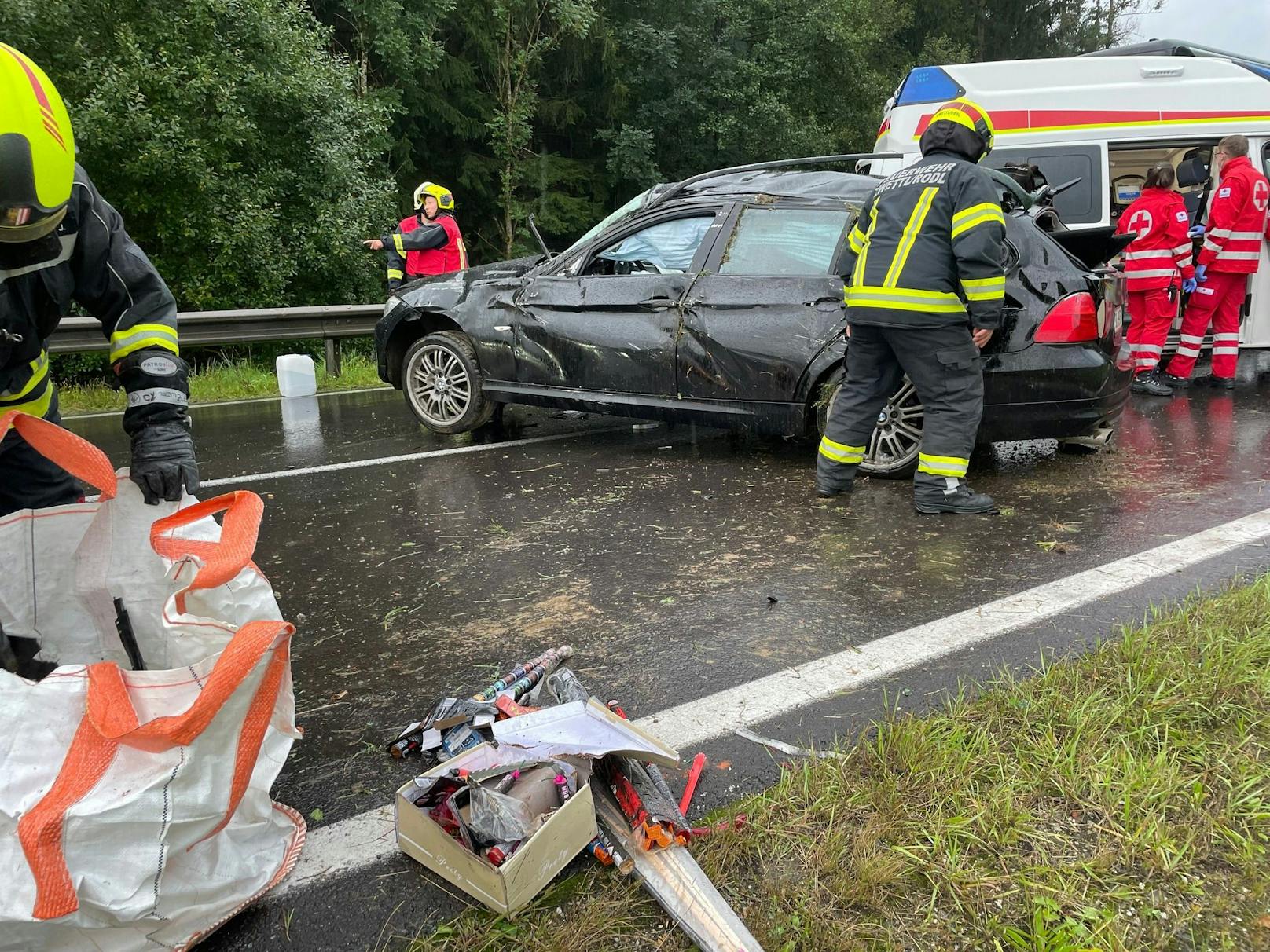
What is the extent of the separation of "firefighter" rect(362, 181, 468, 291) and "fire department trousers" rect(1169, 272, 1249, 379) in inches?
260

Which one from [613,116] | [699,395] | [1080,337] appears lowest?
[699,395]

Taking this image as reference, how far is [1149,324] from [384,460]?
252 inches

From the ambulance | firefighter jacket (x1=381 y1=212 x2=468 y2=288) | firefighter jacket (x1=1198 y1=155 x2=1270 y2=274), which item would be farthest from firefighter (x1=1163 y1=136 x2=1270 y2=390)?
firefighter jacket (x1=381 y1=212 x2=468 y2=288)

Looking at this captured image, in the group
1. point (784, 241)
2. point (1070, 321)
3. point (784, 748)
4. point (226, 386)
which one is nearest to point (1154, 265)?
point (1070, 321)

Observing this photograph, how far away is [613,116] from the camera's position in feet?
67.8

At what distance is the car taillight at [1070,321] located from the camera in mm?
4598

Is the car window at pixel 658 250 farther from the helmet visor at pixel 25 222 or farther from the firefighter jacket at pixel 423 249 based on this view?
the helmet visor at pixel 25 222

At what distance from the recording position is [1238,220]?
24.3 feet

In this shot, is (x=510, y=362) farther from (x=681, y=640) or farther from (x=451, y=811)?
(x=451, y=811)

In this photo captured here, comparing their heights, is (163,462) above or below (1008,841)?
above

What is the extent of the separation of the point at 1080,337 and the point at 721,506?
2021 millimetres

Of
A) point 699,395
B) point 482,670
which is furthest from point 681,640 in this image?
point 699,395

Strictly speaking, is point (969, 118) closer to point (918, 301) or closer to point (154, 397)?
point (918, 301)

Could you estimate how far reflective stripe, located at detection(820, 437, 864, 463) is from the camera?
4.55m
